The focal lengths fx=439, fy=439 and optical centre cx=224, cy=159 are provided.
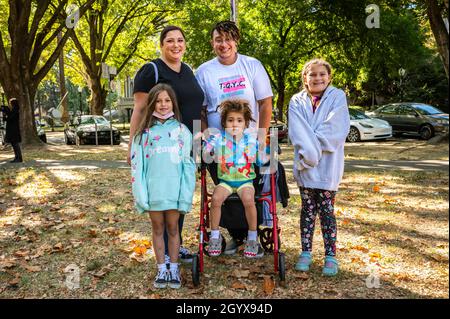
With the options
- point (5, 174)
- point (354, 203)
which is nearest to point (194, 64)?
point (5, 174)

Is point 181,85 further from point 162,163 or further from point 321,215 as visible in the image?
point 321,215

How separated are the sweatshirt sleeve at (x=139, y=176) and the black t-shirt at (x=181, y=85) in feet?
1.41

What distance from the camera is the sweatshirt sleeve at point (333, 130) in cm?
367

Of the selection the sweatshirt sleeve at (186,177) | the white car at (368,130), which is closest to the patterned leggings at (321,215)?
the sweatshirt sleeve at (186,177)

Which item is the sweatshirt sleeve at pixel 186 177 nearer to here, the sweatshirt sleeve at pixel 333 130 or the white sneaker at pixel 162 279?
the white sneaker at pixel 162 279

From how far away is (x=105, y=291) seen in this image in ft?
12.1

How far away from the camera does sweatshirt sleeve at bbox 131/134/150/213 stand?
3.46 metres

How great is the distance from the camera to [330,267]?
12.6 feet

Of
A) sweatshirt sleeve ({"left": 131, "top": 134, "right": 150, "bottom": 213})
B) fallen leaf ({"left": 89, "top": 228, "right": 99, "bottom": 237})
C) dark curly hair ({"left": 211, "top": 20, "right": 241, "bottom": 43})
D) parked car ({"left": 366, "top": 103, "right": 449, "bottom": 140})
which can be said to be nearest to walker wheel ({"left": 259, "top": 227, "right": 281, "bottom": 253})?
sweatshirt sleeve ({"left": 131, "top": 134, "right": 150, "bottom": 213})

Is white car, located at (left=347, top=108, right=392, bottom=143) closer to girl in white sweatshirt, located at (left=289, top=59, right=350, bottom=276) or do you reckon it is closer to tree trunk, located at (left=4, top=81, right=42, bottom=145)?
tree trunk, located at (left=4, top=81, right=42, bottom=145)

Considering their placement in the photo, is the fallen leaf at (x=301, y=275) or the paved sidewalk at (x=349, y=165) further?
the paved sidewalk at (x=349, y=165)

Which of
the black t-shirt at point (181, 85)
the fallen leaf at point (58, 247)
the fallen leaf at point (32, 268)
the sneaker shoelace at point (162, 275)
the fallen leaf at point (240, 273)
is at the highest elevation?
the black t-shirt at point (181, 85)
